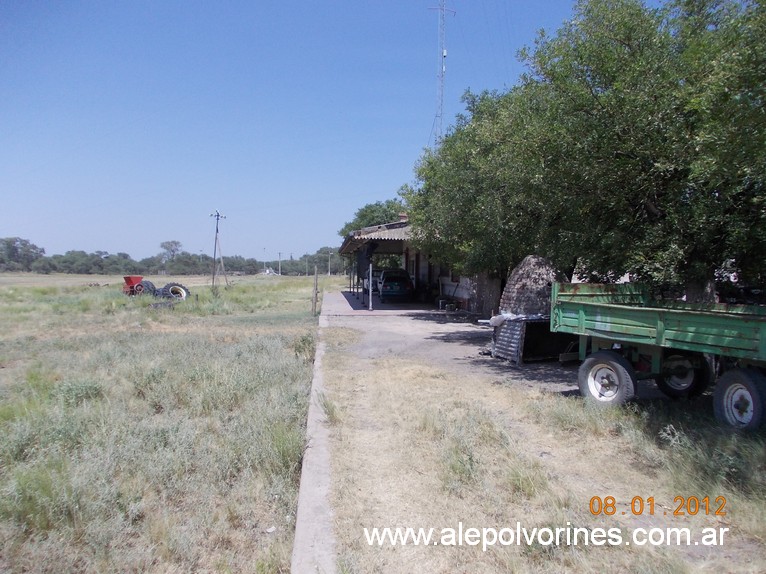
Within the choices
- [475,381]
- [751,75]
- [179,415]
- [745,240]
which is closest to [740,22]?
[751,75]

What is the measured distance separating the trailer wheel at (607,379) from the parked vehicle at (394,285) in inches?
708

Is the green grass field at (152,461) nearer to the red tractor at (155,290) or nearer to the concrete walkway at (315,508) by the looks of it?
the concrete walkway at (315,508)

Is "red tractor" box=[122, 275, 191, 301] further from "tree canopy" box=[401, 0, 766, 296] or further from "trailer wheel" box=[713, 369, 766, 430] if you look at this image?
"trailer wheel" box=[713, 369, 766, 430]

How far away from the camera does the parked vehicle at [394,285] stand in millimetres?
24719

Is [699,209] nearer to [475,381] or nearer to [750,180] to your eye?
[750,180]

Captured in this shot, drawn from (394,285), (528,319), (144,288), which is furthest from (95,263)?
(528,319)

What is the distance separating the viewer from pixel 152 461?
4.99 m

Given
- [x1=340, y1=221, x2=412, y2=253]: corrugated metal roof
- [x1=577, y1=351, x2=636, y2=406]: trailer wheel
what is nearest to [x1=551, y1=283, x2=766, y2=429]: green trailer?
[x1=577, y1=351, x2=636, y2=406]: trailer wheel

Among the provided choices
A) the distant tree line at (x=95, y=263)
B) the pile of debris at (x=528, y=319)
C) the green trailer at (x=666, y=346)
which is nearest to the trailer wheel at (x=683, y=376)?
the green trailer at (x=666, y=346)

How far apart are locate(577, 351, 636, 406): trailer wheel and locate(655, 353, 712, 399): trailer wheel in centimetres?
55

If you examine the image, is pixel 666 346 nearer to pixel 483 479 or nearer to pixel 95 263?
pixel 483 479

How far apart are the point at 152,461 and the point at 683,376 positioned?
20.2 feet

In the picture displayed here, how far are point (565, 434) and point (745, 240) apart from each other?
11.4ft

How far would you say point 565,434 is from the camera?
5691mm
